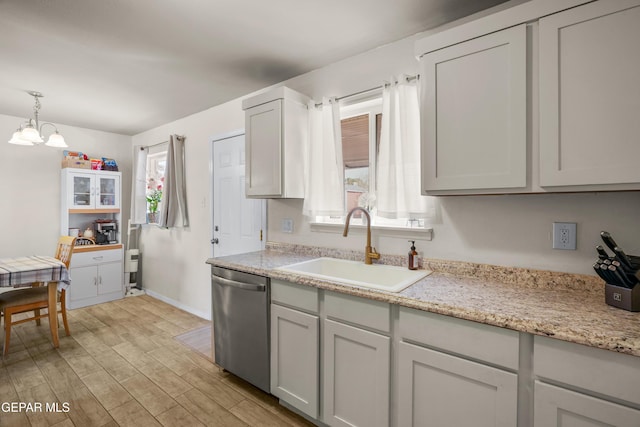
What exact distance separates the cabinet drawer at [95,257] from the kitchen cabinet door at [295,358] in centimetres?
351

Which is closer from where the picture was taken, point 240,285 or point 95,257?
point 240,285

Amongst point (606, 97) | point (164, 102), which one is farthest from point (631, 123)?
point (164, 102)

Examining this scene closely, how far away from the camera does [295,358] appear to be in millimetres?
1872

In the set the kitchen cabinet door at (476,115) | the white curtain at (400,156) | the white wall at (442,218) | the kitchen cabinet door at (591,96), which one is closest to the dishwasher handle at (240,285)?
the white wall at (442,218)

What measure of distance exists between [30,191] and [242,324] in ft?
12.8

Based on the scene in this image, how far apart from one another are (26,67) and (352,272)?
3.11 metres

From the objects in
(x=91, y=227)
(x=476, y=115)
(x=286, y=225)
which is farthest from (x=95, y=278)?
(x=476, y=115)

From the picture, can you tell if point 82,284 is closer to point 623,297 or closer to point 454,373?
point 454,373

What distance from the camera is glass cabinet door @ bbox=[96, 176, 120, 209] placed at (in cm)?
437

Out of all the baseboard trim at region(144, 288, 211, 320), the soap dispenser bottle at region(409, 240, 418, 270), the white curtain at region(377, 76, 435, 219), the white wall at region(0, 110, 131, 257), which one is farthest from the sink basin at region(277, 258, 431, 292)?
the white wall at region(0, 110, 131, 257)

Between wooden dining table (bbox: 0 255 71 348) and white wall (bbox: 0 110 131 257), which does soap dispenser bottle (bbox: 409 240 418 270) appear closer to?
wooden dining table (bbox: 0 255 71 348)

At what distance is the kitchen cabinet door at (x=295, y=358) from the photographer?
1772mm

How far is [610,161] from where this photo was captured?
118cm

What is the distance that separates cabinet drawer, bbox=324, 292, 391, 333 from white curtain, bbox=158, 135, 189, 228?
2854 millimetres
